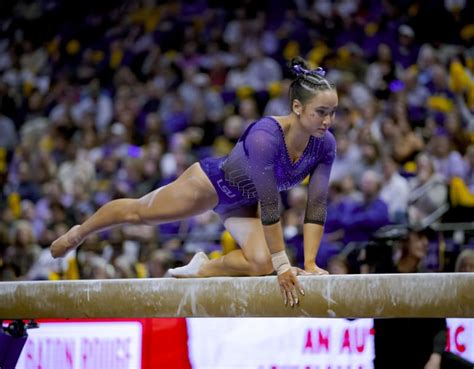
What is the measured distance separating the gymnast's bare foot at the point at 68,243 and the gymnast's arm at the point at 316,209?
1257 mm

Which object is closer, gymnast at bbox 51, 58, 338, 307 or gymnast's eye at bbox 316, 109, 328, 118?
gymnast at bbox 51, 58, 338, 307

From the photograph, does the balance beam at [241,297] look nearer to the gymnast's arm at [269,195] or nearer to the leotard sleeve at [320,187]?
the gymnast's arm at [269,195]

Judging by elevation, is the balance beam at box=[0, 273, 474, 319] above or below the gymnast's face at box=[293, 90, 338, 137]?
below

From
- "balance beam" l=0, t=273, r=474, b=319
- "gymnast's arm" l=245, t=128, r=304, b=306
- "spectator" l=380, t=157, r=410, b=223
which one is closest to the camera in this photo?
"balance beam" l=0, t=273, r=474, b=319

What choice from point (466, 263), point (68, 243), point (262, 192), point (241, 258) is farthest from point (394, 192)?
point (262, 192)

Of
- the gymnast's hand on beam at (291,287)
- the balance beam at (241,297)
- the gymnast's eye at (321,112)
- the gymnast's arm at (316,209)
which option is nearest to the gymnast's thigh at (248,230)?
the gymnast's arm at (316,209)

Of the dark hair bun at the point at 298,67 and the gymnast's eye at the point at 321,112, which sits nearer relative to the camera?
the gymnast's eye at the point at 321,112

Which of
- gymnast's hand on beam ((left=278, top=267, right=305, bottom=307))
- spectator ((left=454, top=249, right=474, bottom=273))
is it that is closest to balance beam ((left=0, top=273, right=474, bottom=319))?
gymnast's hand on beam ((left=278, top=267, right=305, bottom=307))

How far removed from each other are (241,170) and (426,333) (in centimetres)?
131

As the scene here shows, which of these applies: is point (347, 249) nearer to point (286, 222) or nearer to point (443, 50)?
point (286, 222)

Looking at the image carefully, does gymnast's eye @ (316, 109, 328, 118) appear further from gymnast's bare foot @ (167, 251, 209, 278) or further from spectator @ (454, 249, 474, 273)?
spectator @ (454, 249, 474, 273)

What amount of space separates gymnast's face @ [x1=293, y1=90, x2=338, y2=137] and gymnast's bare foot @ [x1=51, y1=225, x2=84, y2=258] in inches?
55.7

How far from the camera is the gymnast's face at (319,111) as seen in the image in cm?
393

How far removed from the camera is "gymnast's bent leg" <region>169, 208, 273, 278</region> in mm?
4312
